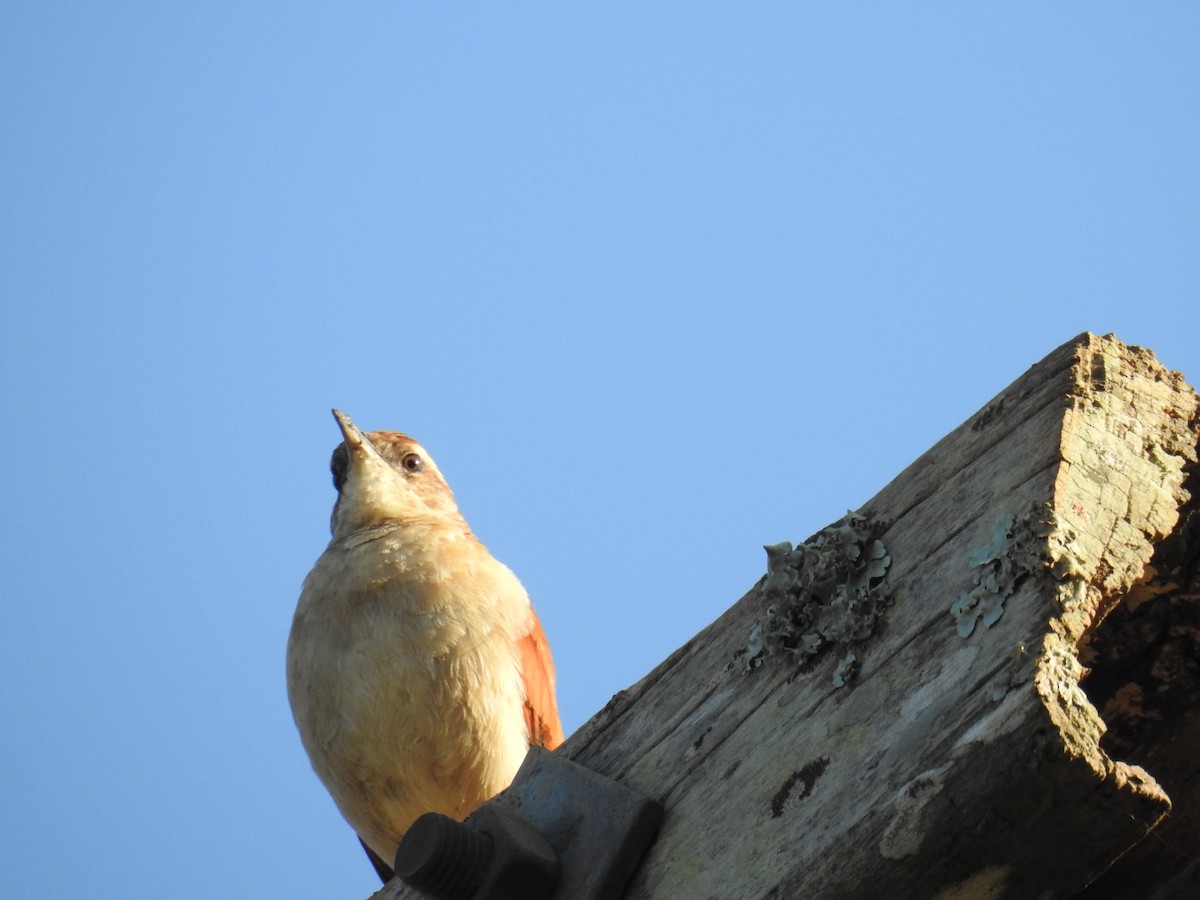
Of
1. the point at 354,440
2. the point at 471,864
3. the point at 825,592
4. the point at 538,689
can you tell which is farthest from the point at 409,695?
the point at 825,592

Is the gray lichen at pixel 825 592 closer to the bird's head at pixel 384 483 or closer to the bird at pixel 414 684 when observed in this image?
the bird at pixel 414 684

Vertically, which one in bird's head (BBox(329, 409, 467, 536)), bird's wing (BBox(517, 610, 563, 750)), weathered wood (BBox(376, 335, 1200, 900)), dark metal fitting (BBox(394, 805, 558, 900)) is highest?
bird's head (BBox(329, 409, 467, 536))

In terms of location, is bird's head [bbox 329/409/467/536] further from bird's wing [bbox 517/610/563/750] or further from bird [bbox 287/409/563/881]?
bird's wing [bbox 517/610/563/750]

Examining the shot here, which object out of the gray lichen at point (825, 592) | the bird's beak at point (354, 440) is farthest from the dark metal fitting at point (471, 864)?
the bird's beak at point (354, 440)

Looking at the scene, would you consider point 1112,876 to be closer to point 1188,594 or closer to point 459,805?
point 1188,594

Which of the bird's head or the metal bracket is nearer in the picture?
the metal bracket

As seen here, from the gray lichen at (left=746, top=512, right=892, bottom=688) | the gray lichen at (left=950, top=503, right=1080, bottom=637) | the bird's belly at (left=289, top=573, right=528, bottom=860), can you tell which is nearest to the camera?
the gray lichen at (left=950, top=503, right=1080, bottom=637)

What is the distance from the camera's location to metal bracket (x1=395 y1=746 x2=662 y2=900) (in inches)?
77.6

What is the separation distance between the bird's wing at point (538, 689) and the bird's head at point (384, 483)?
0.80 meters

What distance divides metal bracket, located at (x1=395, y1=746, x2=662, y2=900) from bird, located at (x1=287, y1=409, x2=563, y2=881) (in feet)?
8.28

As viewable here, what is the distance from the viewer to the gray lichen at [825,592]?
6.20ft

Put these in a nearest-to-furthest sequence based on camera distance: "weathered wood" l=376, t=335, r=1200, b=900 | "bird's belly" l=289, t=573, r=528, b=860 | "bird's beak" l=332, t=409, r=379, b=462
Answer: "weathered wood" l=376, t=335, r=1200, b=900, "bird's belly" l=289, t=573, r=528, b=860, "bird's beak" l=332, t=409, r=379, b=462

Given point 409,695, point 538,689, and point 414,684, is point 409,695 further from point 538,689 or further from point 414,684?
point 538,689

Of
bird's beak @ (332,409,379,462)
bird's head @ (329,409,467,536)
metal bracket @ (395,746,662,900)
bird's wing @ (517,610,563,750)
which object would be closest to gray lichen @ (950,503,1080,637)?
metal bracket @ (395,746,662,900)
